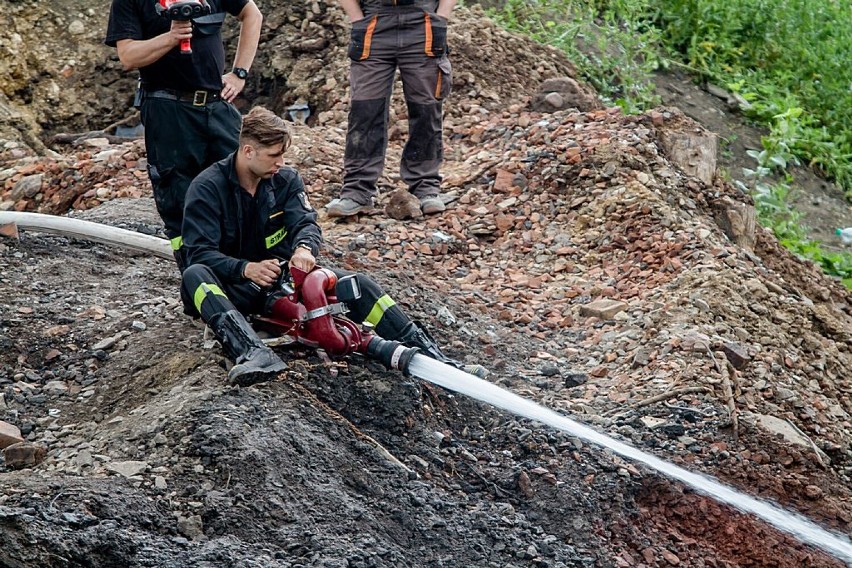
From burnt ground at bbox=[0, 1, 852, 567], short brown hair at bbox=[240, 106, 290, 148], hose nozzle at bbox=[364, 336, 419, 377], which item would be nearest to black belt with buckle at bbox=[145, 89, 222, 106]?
short brown hair at bbox=[240, 106, 290, 148]

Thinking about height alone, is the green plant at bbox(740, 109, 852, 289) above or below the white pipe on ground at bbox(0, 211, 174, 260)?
below

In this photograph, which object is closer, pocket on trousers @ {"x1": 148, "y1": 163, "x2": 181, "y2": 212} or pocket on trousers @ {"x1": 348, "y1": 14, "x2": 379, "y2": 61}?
pocket on trousers @ {"x1": 148, "y1": 163, "x2": 181, "y2": 212}

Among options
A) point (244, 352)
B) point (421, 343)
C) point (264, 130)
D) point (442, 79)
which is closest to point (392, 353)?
point (421, 343)

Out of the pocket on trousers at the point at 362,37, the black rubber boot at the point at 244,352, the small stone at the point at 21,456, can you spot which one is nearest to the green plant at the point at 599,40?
the pocket on trousers at the point at 362,37

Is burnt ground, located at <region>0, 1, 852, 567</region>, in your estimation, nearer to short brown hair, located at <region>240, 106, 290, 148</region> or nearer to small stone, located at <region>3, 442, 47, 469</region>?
small stone, located at <region>3, 442, 47, 469</region>

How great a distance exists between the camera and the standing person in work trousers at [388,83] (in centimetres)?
686

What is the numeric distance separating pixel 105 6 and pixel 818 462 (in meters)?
7.07

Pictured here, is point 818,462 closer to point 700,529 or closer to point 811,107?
point 700,529

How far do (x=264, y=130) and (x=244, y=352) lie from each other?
2.74 feet

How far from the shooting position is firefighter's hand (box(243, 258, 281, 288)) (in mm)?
4449

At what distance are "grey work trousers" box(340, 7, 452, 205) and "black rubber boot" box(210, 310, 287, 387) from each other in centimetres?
271

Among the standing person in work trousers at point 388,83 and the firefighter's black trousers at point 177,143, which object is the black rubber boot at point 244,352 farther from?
the standing person in work trousers at point 388,83

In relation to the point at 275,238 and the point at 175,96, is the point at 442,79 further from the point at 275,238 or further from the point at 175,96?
the point at 275,238

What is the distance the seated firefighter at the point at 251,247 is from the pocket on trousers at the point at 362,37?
236cm
